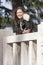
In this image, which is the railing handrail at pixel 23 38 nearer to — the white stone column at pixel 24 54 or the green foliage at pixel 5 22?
the white stone column at pixel 24 54

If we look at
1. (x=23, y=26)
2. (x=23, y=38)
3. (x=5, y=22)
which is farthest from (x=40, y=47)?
(x=5, y=22)

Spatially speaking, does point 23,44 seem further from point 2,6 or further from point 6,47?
point 2,6

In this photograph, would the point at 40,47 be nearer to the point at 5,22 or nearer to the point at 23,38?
the point at 23,38

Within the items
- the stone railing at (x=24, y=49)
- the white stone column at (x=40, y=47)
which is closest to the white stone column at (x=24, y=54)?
the stone railing at (x=24, y=49)

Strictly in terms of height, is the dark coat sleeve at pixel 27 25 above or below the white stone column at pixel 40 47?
above

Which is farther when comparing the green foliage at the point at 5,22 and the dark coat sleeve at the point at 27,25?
the green foliage at the point at 5,22

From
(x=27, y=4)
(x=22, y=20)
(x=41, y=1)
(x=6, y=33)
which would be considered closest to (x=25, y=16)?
(x=22, y=20)

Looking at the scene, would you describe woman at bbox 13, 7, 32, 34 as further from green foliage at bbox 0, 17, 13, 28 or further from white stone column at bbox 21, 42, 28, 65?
A: green foliage at bbox 0, 17, 13, 28

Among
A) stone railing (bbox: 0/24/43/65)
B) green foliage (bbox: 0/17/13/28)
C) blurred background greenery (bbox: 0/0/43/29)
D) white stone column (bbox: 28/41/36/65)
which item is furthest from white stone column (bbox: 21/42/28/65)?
green foliage (bbox: 0/17/13/28)

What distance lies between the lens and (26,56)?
317 centimetres

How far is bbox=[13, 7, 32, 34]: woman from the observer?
321 centimetres

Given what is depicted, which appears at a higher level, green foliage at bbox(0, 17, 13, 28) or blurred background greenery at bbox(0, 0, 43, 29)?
blurred background greenery at bbox(0, 0, 43, 29)

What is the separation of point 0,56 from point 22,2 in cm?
437

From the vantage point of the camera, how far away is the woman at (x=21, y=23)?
126 inches
